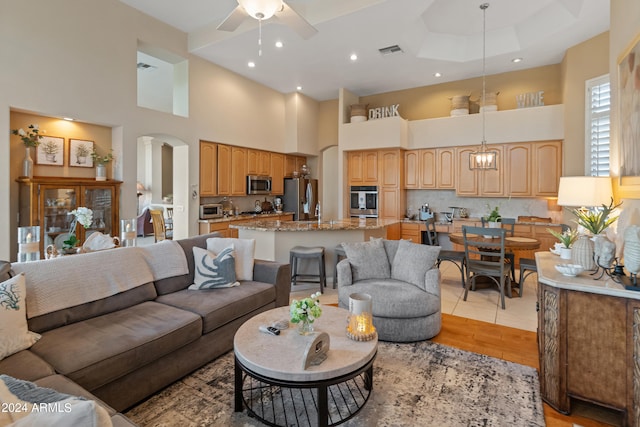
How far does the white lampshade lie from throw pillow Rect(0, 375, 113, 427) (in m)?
3.70

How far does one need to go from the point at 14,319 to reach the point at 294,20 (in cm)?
315

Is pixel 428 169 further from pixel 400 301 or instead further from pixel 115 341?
pixel 115 341

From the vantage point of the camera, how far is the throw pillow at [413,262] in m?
3.13

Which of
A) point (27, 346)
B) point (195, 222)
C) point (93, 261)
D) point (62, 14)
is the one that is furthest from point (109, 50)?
point (27, 346)

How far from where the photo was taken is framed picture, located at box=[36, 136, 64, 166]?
4.17 meters

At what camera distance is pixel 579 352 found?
1984 millimetres

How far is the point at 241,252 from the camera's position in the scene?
3.32 meters

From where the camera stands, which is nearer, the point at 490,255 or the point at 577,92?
the point at 490,255

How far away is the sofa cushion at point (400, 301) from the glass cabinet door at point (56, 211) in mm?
3809

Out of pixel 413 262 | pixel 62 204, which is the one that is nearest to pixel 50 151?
pixel 62 204

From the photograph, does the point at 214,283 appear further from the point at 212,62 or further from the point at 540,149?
the point at 540,149

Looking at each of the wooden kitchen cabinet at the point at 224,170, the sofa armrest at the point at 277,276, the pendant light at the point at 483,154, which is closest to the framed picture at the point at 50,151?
the wooden kitchen cabinet at the point at 224,170

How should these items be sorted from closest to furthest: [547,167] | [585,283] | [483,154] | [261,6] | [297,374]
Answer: [297,374]
[585,283]
[261,6]
[483,154]
[547,167]

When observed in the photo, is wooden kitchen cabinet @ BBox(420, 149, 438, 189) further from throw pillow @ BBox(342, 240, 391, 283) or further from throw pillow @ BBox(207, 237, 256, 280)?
throw pillow @ BBox(207, 237, 256, 280)
